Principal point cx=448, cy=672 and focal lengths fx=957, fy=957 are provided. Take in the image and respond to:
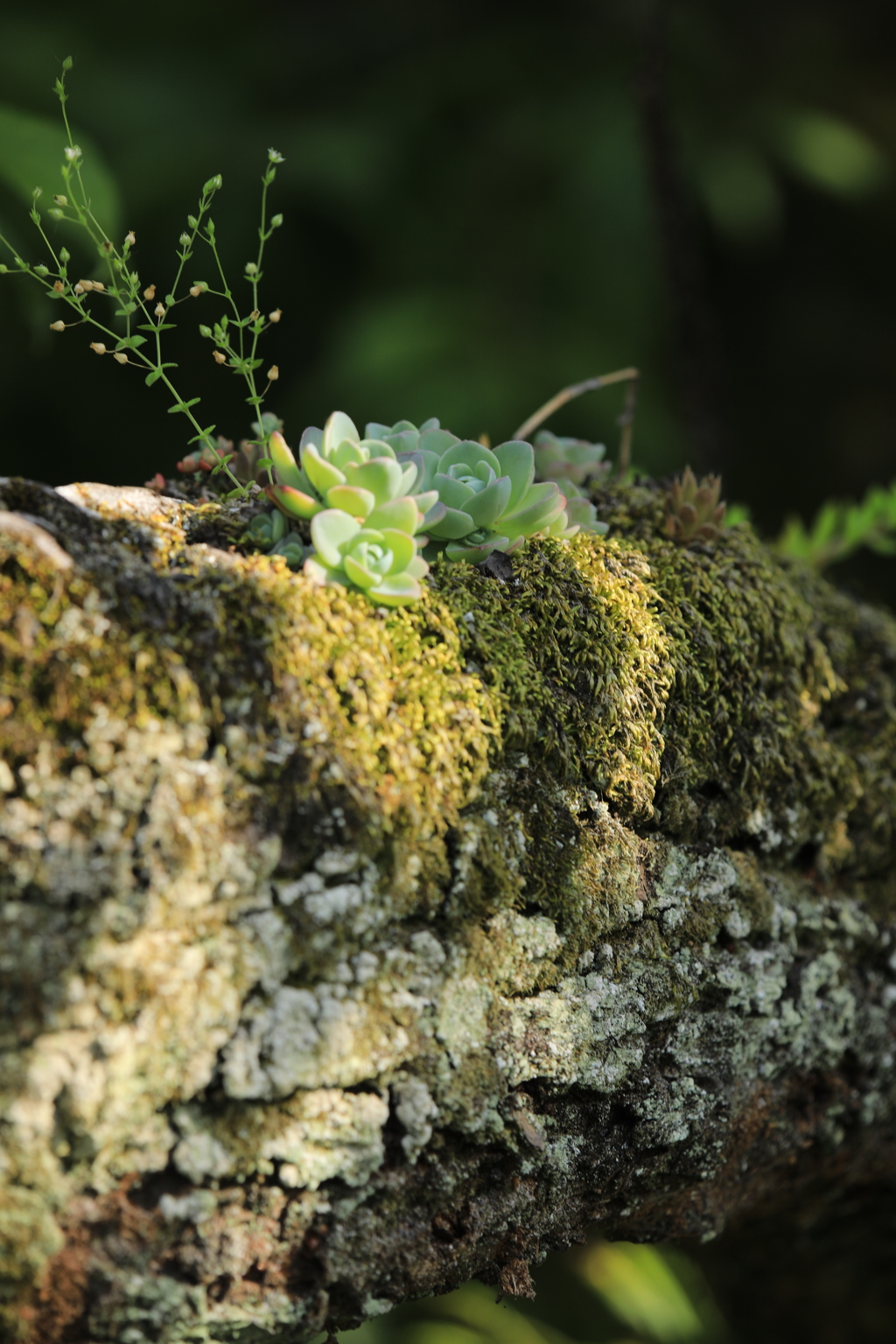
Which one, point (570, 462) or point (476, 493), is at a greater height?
point (570, 462)

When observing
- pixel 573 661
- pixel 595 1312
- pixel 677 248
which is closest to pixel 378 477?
pixel 573 661

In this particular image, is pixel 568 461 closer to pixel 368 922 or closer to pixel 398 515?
pixel 398 515

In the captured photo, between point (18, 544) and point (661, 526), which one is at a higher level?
point (661, 526)

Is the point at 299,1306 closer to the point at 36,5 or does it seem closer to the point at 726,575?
the point at 726,575

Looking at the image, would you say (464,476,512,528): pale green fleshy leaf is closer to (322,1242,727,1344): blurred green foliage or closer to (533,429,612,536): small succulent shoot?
(533,429,612,536): small succulent shoot

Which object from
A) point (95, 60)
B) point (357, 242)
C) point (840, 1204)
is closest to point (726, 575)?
point (840, 1204)

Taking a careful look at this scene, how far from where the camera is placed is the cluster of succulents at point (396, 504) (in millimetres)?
927

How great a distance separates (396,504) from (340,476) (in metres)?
0.06

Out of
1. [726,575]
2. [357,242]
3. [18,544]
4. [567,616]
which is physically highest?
[357,242]

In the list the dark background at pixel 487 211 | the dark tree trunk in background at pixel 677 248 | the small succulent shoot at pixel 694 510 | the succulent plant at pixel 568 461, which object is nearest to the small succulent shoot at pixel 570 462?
the succulent plant at pixel 568 461

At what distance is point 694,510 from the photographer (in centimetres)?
127

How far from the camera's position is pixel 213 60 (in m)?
4.04

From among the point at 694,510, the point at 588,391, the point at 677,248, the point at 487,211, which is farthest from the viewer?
the point at 487,211

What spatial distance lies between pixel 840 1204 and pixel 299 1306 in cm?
111
